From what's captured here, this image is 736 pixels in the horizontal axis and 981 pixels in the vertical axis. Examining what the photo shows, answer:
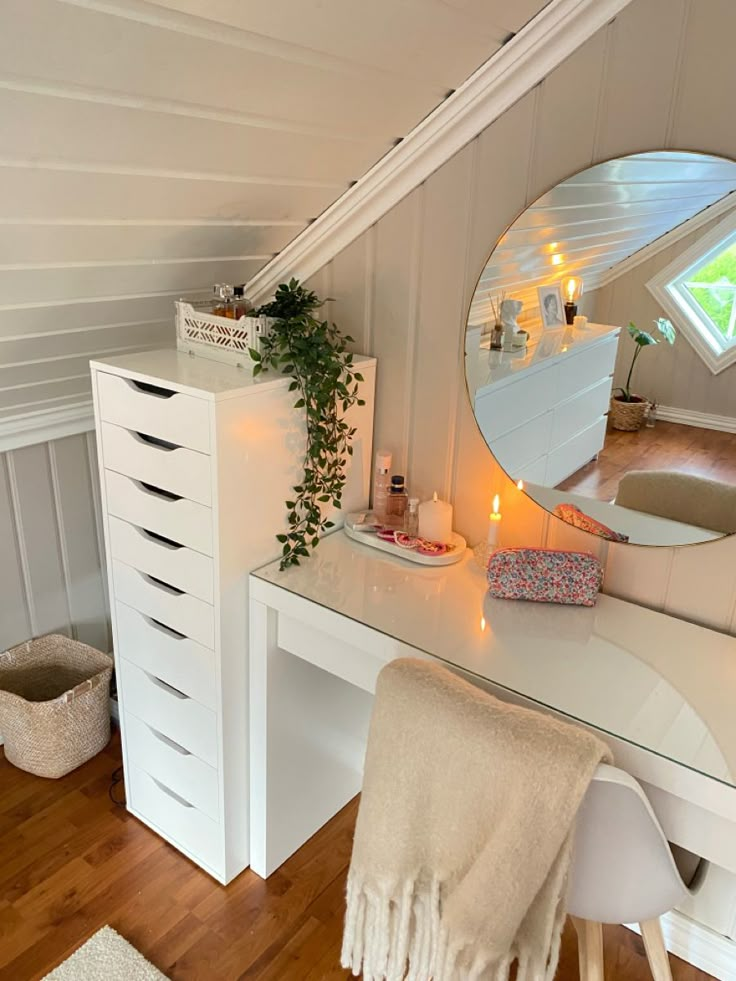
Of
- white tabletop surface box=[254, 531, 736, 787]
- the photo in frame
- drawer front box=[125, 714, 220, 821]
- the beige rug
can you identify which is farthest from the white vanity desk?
the photo in frame

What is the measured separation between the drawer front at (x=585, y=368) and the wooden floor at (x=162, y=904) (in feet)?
3.98

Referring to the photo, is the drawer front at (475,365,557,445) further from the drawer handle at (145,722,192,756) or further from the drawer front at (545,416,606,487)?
the drawer handle at (145,722,192,756)

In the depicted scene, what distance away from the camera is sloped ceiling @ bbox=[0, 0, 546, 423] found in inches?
40.7

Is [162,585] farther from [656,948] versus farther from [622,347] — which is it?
[656,948]

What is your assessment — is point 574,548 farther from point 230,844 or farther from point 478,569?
point 230,844

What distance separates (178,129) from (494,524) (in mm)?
962

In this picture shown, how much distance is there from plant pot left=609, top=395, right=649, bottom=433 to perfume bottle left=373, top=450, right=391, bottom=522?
20.5 inches

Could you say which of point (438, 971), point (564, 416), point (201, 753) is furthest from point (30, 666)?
point (564, 416)

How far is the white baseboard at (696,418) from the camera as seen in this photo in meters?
1.39

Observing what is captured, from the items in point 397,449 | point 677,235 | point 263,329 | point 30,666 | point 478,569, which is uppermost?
point 677,235

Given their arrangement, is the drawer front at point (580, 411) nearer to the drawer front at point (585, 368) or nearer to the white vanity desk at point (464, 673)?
the drawer front at point (585, 368)

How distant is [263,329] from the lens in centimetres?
158

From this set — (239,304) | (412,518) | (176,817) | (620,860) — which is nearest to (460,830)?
(620,860)

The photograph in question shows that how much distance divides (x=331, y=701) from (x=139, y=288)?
1.06 meters
